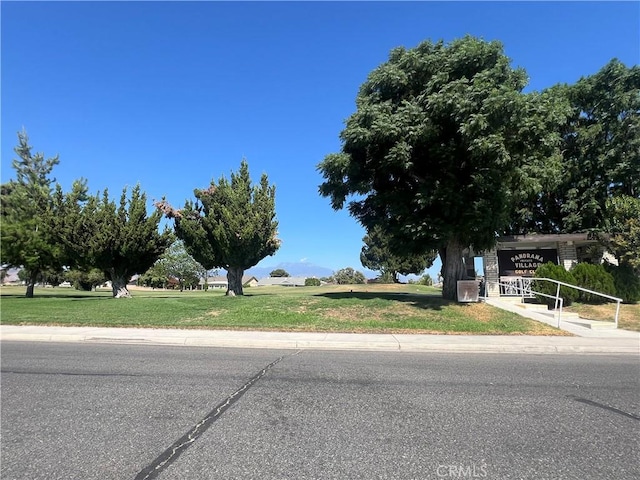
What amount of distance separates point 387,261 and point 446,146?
43970 mm

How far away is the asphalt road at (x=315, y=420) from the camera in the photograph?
356 cm

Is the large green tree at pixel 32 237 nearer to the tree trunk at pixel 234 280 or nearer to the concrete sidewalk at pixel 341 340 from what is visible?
the tree trunk at pixel 234 280

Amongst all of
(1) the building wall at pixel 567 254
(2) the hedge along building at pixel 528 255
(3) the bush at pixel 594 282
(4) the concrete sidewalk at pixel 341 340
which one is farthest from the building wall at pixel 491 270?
(4) the concrete sidewalk at pixel 341 340

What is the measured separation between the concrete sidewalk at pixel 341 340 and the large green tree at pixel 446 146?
5.40m

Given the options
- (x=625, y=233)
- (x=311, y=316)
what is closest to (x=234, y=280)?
(x=311, y=316)

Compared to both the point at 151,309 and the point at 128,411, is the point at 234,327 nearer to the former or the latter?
the point at 151,309

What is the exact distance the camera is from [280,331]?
465 inches

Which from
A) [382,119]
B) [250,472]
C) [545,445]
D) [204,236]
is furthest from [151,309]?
[545,445]

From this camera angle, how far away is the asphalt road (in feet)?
11.7

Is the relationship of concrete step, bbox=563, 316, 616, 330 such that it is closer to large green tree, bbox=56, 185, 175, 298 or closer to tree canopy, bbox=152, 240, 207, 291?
large green tree, bbox=56, 185, 175, 298

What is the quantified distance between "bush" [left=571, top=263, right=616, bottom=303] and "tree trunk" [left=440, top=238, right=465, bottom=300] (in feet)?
18.8

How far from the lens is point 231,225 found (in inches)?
934

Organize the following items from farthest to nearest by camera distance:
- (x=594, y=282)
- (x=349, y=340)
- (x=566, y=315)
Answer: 1. (x=594, y=282)
2. (x=566, y=315)
3. (x=349, y=340)

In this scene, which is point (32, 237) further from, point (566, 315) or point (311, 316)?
point (566, 315)
